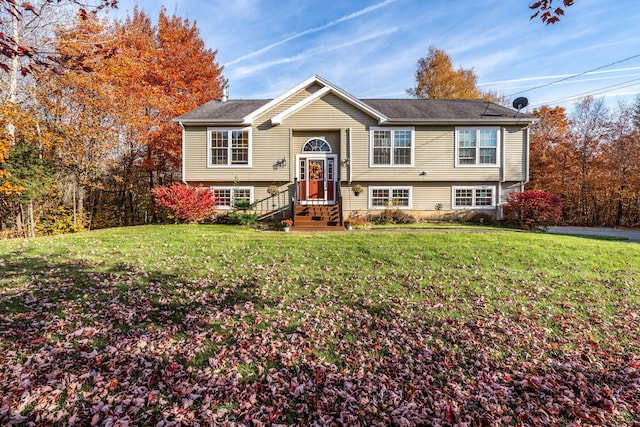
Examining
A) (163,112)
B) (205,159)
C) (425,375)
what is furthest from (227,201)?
(425,375)

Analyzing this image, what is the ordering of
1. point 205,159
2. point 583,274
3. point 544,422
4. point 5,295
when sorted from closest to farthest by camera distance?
1. point 544,422
2. point 5,295
3. point 583,274
4. point 205,159

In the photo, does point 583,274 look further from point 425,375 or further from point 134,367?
point 134,367

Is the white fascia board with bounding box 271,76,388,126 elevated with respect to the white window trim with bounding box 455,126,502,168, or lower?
elevated

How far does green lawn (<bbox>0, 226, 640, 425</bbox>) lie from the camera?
9.01ft

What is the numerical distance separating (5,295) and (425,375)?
6.40m

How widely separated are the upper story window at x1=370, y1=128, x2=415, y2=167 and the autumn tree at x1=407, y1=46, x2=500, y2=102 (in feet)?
46.2

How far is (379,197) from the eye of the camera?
15.6 metres

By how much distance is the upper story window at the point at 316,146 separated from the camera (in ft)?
50.7

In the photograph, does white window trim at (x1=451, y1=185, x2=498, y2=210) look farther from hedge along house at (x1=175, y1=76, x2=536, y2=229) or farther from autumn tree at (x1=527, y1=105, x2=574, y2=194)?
autumn tree at (x1=527, y1=105, x2=574, y2=194)

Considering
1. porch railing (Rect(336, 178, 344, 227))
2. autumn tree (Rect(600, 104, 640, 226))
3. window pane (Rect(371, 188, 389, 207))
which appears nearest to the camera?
porch railing (Rect(336, 178, 344, 227))

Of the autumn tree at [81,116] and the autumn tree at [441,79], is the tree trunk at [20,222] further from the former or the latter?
the autumn tree at [441,79]

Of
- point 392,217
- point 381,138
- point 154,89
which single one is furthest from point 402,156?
point 154,89

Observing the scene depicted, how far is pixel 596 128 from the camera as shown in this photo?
22.0 m

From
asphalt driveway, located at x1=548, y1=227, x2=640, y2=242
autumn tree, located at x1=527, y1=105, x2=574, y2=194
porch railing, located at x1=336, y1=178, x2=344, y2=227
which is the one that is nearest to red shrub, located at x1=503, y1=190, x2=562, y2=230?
asphalt driveway, located at x1=548, y1=227, x2=640, y2=242
